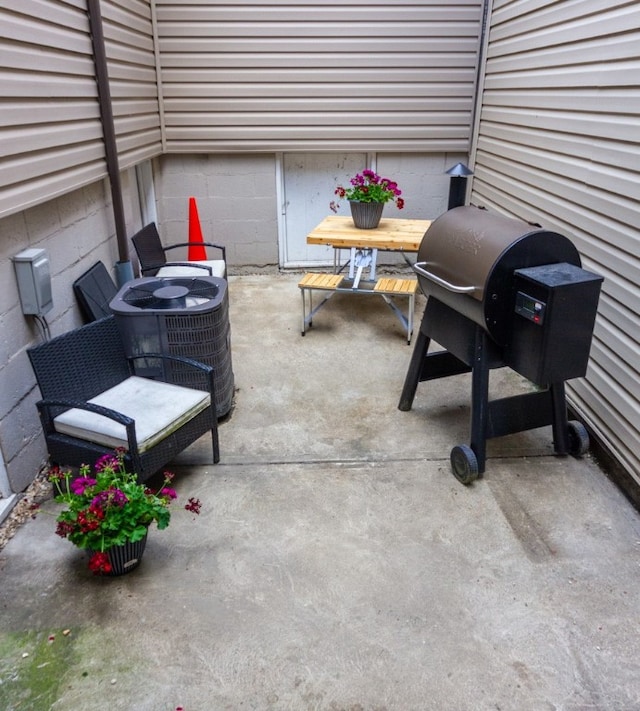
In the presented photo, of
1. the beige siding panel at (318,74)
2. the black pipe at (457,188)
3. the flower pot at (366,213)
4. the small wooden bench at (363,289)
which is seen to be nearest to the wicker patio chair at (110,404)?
the small wooden bench at (363,289)

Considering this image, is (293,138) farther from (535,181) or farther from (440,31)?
(535,181)

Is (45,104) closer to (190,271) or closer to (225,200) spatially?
(190,271)

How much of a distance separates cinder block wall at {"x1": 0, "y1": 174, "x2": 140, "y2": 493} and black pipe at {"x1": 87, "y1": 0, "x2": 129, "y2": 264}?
0.30 meters

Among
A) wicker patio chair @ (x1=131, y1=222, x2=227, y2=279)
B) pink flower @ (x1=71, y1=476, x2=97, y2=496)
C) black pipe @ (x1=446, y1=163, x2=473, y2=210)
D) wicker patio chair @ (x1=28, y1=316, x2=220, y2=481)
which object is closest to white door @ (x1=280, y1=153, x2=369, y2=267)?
black pipe @ (x1=446, y1=163, x2=473, y2=210)

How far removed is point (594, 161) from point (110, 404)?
2.83 metres

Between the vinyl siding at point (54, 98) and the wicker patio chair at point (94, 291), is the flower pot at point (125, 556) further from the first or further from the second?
the wicker patio chair at point (94, 291)

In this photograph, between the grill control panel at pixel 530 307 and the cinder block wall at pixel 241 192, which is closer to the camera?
the grill control panel at pixel 530 307

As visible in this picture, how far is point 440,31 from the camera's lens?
206 inches

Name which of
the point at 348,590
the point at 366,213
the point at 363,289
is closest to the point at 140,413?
the point at 348,590

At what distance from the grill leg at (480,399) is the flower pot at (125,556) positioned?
1.61 meters

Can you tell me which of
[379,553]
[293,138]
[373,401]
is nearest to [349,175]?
[293,138]

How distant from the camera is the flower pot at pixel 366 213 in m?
4.65

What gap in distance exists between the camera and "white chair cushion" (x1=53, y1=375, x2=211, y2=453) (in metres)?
2.37

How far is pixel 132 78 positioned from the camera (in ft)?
14.6
